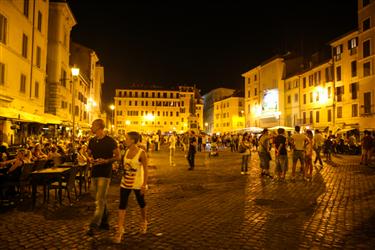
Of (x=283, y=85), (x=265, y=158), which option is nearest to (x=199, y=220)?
(x=265, y=158)

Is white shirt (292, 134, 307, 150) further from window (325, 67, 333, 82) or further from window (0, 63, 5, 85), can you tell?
window (325, 67, 333, 82)

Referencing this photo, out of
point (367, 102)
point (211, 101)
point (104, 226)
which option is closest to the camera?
point (104, 226)

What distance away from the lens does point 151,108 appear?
334 ft

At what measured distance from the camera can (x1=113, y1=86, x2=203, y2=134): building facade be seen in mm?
101562

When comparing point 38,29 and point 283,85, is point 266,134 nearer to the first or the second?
point 38,29

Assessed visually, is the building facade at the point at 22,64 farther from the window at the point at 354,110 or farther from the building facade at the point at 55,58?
the window at the point at 354,110

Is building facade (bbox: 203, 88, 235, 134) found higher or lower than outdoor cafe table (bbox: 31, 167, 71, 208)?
higher

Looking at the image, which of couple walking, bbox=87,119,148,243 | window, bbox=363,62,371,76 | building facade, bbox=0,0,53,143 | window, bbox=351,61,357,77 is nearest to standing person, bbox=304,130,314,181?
couple walking, bbox=87,119,148,243

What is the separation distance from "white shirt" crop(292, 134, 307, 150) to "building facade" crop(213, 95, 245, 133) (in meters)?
67.4

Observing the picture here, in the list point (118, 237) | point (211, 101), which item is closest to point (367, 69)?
point (118, 237)

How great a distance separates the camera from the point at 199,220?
6832mm

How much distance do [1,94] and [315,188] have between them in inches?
Result: 661

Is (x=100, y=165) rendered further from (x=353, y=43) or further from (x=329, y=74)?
(x=329, y=74)

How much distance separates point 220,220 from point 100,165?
269cm
